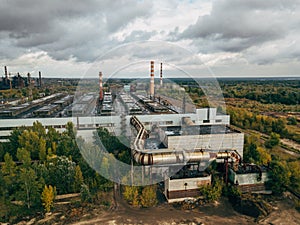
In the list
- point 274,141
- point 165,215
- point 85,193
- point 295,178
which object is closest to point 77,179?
point 85,193

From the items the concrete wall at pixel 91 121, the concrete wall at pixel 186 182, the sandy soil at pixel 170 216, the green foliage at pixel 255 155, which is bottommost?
the sandy soil at pixel 170 216

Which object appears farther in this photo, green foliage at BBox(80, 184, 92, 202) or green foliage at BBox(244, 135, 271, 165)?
green foliage at BBox(244, 135, 271, 165)

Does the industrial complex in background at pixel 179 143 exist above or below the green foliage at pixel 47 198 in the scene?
above


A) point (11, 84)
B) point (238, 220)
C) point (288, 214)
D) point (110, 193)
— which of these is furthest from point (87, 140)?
point (11, 84)

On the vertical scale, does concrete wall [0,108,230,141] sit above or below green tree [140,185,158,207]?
above

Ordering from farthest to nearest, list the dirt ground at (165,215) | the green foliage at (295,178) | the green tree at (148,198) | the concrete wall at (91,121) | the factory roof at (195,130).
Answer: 1. the concrete wall at (91,121)
2. the factory roof at (195,130)
3. the green foliage at (295,178)
4. the green tree at (148,198)
5. the dirt ground at (165,215)

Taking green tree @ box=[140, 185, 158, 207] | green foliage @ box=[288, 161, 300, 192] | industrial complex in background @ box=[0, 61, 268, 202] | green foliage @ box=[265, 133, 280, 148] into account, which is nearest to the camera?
green tree @ box=[140, 185, 158, 207]

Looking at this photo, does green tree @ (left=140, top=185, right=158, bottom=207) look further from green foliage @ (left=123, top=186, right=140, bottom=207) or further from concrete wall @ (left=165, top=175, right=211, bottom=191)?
concrete wall @ (left=165, top=175, right=211, bottom=191)

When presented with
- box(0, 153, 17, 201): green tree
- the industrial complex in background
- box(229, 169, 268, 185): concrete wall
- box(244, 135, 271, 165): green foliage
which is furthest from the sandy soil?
box(244, 135, 271, 165): green foliage

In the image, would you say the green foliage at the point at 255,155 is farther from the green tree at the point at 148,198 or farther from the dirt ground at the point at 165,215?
the green tree at the point at 148,198

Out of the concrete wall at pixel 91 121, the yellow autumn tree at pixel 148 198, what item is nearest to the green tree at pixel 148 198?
the yellow autumn tree at pixel 148 198

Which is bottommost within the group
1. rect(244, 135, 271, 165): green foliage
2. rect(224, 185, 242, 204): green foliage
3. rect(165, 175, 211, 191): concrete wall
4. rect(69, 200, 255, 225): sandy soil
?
rect(69, 200, 255, 225): sandy soil

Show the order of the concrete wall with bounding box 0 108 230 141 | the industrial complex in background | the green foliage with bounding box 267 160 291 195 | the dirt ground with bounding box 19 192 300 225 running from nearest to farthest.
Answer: the dirt ground with bounding box 19 192 300 225 < the industrial complex in background < the green foliage with bounding box 267 160 291 195 < the concrete wall with bounding box 0 108 230 141
